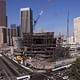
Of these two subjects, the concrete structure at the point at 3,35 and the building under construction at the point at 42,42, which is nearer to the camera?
the building under construction at the point at 42,42

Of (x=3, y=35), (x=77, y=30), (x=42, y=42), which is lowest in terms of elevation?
(x=42, y=42)

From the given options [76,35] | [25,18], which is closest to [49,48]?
[25,18]

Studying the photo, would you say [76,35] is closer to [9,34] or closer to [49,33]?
[9,34]

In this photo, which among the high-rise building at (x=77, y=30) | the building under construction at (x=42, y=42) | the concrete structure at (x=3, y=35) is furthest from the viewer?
the concrete structure at (x=3, y=35)

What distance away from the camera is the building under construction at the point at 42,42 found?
228ft

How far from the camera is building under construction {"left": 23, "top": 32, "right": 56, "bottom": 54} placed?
2736 inches

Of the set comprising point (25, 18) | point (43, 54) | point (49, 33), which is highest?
point (25, 18)

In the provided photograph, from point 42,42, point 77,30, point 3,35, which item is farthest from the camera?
point 3,35

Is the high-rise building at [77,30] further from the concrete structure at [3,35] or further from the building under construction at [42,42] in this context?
the building under construction at [42,42]

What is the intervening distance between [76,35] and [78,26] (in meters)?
4.03

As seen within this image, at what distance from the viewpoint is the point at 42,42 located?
234 feet

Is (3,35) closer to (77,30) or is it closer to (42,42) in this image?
(77,30)

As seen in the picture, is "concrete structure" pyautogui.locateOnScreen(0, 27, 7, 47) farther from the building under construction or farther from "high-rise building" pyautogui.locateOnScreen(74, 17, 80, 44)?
the building under construction

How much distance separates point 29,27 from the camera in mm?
91375
